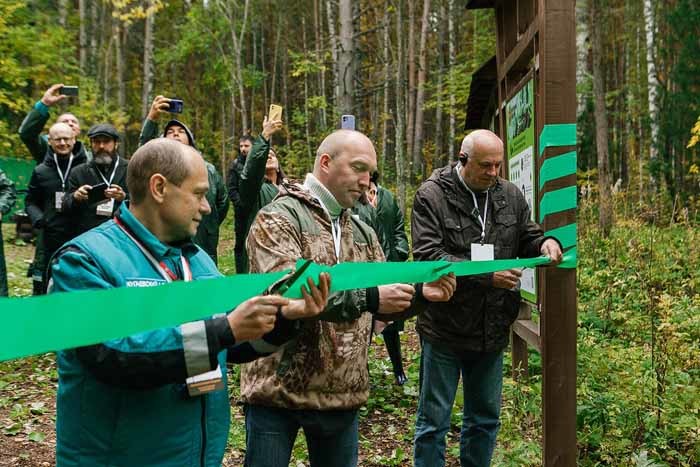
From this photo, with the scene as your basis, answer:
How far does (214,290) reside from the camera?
1930 millimetres

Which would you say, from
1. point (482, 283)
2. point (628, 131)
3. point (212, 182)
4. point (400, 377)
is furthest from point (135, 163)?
point (628, 131)

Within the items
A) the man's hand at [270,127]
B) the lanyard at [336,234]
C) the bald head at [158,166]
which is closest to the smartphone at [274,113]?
the man's hand at [270,127]

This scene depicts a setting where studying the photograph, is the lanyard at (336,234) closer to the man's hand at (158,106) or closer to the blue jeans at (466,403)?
the blue jeans at (466,403)

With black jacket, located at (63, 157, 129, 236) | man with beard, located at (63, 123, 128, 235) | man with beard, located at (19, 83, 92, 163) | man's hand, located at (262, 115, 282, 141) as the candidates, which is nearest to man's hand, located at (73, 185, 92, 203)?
man with beard, located at (63, 123, 128, 235)

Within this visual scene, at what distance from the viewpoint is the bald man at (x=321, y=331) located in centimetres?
262

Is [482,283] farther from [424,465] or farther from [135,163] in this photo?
[135,163]

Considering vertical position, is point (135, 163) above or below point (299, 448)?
A: above

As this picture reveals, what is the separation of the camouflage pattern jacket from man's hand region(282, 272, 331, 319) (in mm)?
362

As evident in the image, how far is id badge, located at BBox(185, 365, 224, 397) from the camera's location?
6.54 feet

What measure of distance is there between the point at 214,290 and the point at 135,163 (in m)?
0.53

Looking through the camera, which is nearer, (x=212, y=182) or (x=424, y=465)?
(x=424, y=465)

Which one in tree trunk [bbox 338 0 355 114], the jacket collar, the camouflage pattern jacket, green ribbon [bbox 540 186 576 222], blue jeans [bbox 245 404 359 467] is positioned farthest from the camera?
tree trunk [bbox 338 0 355 114]

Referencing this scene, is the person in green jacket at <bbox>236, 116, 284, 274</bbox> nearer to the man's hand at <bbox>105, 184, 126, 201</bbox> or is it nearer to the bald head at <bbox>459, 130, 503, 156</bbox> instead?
the man's hand at <bbox>105, 184, 126, 201</bbox>

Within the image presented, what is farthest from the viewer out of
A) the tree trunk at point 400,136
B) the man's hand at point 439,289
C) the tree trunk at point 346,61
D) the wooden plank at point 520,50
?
the tree trunk at point 400,136
